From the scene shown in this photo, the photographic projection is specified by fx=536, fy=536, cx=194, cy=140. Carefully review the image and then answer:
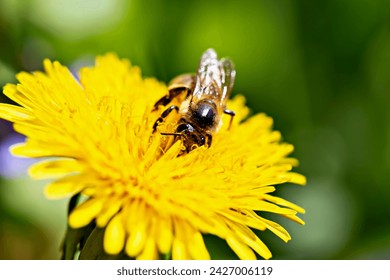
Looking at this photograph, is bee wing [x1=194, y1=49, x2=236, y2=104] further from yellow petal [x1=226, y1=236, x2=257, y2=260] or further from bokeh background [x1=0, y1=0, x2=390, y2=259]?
bokeh background [x1=0, y1=0, x2=390, y2=259]

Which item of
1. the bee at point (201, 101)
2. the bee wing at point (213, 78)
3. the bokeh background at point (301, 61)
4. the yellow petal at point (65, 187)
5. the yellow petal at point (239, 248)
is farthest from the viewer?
the bokeh background at point (301, 61)

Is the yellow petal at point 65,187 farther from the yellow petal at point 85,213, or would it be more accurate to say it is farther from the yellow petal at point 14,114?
the yellow petal at point 14,114

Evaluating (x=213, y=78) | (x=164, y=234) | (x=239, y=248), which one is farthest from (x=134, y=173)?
(x=213, y=78)

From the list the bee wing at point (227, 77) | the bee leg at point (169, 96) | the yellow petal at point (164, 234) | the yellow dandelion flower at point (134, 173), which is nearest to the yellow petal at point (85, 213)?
the yellow dandelion flower at point (134, 173)

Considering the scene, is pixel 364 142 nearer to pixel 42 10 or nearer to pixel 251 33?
pixel 251 33

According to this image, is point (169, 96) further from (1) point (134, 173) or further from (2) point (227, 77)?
(1) point (134, 173)

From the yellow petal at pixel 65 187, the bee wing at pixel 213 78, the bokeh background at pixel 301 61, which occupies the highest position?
the bokeh background at pixel 301 61

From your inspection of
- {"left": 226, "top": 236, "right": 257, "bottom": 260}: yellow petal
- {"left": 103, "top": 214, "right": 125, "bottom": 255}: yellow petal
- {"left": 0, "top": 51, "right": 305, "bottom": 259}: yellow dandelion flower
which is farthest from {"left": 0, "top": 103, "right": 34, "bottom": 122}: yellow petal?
{"left": 226, "top": 236, "right": 257, "bottom": 260}: yellow petal
